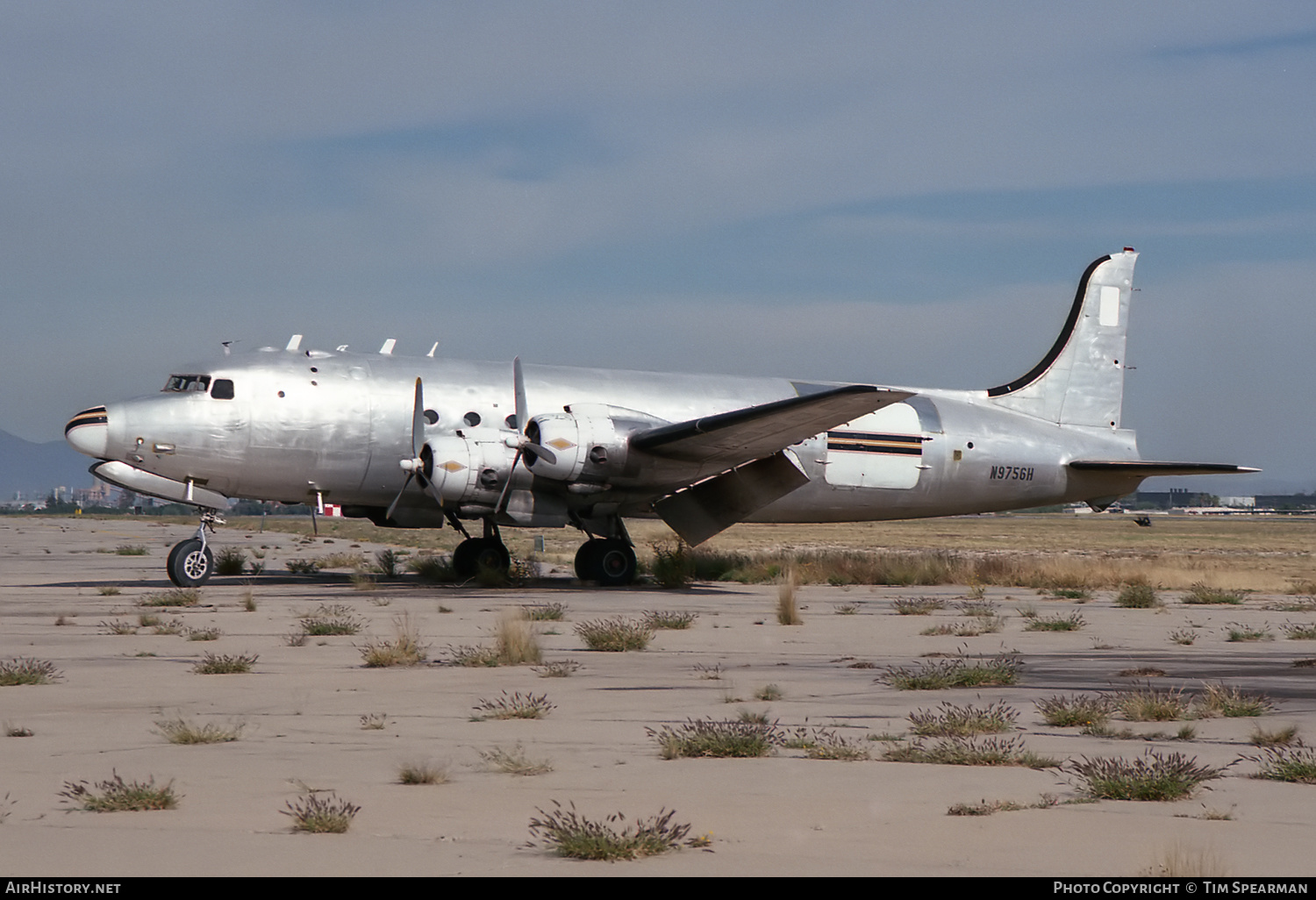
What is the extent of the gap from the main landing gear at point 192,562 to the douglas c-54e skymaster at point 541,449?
0.03m

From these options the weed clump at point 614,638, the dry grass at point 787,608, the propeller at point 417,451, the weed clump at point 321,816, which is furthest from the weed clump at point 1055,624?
the weed clump at point 321,816

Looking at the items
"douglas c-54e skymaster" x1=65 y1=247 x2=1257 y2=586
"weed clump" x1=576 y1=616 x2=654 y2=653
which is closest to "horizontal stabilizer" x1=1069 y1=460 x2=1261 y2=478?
"douglas c-54e skymaster" x1=65 y1=247 x2=1257 y2=586

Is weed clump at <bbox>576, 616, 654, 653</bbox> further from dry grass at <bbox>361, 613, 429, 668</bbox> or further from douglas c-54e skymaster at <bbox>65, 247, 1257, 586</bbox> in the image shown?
douglas c-54e skymaster at <bbox>65, 247, 1257, 586</bbox>

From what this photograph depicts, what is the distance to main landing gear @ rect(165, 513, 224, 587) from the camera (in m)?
22.5

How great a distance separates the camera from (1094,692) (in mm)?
10930

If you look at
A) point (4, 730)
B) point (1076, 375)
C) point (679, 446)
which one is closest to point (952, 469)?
point (1076, 375)

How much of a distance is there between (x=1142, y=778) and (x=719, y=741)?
2.46 metres

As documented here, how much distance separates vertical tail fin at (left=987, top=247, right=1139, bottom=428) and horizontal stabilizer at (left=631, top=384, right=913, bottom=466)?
8128 mm

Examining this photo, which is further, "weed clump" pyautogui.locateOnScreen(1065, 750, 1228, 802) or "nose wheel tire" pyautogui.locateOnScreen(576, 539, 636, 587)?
"nose wheel tire" pyautogui.locateOnScreen(576, 539, 636, 587)

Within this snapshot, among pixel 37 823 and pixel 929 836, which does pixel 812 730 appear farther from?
pixel 37 823

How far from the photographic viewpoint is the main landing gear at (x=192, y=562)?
22.5 metres

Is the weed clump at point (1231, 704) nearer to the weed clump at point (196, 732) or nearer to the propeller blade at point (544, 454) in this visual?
the weed clump at point (196, 732)

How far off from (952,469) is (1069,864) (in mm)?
23000

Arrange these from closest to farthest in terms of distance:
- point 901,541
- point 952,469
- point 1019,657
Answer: point 1019,657, point 952,469, point 901,541
